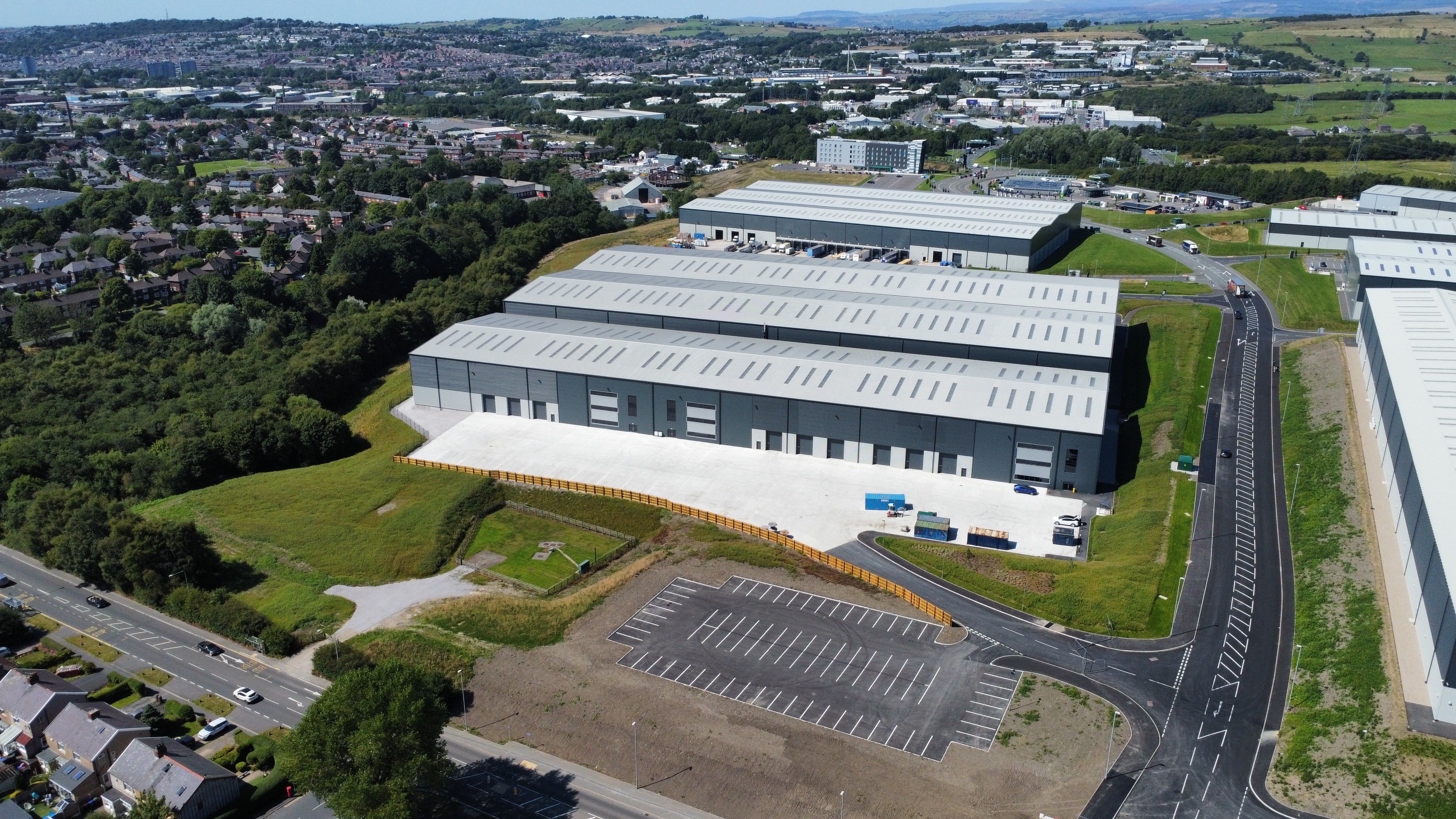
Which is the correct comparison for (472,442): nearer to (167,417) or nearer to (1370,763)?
(167,417)

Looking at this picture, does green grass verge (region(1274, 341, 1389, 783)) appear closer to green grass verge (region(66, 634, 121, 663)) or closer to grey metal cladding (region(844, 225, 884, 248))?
green grass verge (region(66, 634, 121, 663))

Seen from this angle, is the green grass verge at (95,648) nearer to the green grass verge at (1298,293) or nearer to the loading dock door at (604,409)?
the loading dock door at (604,409)

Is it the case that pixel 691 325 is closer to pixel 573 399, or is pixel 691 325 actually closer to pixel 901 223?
pixel 573 399

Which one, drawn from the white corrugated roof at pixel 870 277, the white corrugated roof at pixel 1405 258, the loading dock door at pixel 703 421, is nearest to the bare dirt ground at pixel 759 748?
the loading dock door at pixel 703 421

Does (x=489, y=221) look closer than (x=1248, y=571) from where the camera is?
No

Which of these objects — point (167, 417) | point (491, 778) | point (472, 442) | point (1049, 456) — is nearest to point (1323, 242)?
point (1049, 456)

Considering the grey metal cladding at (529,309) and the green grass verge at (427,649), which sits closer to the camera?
the green grass verge at (427,649)
